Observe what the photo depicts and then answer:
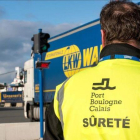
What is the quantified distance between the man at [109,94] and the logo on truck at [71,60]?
1121 cm

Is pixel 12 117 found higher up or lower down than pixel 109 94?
lower down

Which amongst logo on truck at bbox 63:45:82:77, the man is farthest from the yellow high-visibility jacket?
logo on truck at bbox 63:45:82:77

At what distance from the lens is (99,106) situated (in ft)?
6.44

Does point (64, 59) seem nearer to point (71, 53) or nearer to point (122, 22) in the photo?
point (71, 53)

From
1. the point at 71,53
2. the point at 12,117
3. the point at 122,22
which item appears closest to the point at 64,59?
the point at 71,53

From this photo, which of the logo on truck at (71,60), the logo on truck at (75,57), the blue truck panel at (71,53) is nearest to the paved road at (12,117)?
the blue truck panel at (71,53)

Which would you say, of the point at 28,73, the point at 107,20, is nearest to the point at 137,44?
the point at 107,20

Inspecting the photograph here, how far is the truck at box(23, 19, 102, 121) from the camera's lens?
12648mm

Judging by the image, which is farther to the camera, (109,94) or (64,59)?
(64,59)

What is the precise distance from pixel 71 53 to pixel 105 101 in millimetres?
12246

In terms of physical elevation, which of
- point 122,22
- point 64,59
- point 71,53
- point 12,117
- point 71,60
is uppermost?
point 71,53

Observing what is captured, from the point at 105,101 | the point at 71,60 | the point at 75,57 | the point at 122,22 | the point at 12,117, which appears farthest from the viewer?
the point at 12,117

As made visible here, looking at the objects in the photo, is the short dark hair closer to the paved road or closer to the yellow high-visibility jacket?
the yellow high-visibility jacket

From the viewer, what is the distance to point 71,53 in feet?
46.5
